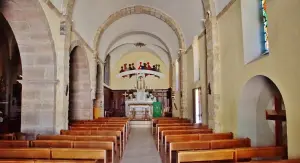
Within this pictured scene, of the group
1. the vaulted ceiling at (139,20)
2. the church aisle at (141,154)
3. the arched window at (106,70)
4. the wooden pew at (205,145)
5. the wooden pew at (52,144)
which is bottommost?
the church aisle at (141,154)

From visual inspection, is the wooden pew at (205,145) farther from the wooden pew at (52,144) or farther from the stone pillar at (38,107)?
the stone pillar at (38,107)

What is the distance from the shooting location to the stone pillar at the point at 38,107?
672 cm

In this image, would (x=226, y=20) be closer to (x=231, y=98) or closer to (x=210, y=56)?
(x=210, y=56)

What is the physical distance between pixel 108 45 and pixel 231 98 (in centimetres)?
980

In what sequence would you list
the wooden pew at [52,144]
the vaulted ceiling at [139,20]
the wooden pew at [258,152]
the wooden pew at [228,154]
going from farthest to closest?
1. the vaulted ceiling at [139,20]
2. the wooden pew at [52,144]
3. the wooden pew at [258,152]
4. the wooden pew at [228,154]

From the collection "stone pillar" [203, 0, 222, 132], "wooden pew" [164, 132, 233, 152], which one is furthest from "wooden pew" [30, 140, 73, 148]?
"stone pillar" [203, 0, 222, 132]

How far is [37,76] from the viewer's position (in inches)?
272

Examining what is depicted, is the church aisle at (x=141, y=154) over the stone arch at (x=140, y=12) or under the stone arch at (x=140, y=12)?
under

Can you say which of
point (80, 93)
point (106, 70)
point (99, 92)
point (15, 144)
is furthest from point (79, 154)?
point (106, 70)

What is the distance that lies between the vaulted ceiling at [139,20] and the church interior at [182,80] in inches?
2.2

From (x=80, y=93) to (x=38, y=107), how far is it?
484cm

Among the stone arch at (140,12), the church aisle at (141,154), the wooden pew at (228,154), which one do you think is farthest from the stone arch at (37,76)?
the stone arch at (140,12)

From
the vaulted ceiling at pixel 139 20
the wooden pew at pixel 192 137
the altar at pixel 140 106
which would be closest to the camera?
the wooden pew at pixel 192 137

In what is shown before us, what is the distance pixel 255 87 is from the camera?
5844 mm
